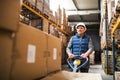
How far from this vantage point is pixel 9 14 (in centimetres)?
107

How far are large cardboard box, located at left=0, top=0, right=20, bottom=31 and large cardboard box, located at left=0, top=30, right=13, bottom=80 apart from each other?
0.07m

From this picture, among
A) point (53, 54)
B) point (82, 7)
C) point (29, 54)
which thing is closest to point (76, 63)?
point (53, 54)

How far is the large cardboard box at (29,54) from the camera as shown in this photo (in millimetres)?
1325

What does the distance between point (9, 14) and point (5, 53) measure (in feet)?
0.77

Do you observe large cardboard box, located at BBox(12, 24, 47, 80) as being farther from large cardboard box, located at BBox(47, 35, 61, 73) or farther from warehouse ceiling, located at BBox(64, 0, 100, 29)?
warehouse ceiling, located at BBox(64, 0, 100, 29)

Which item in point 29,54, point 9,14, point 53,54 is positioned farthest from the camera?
point 53,54

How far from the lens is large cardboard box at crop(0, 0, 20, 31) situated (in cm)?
100

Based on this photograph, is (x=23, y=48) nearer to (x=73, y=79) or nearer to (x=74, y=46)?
(x=73, y=79)

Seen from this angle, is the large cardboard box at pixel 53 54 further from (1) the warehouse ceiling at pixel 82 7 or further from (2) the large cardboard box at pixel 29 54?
(1) the warehouse ceiling at pixel 82 7

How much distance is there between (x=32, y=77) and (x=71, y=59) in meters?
2.46

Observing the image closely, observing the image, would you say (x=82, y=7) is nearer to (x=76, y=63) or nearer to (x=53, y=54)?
(x=76, y=63)

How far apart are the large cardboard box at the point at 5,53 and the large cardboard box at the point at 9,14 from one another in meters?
0.07

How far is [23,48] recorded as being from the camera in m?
1.39

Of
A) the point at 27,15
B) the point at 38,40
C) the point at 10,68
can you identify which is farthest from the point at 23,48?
the point at 27,15
